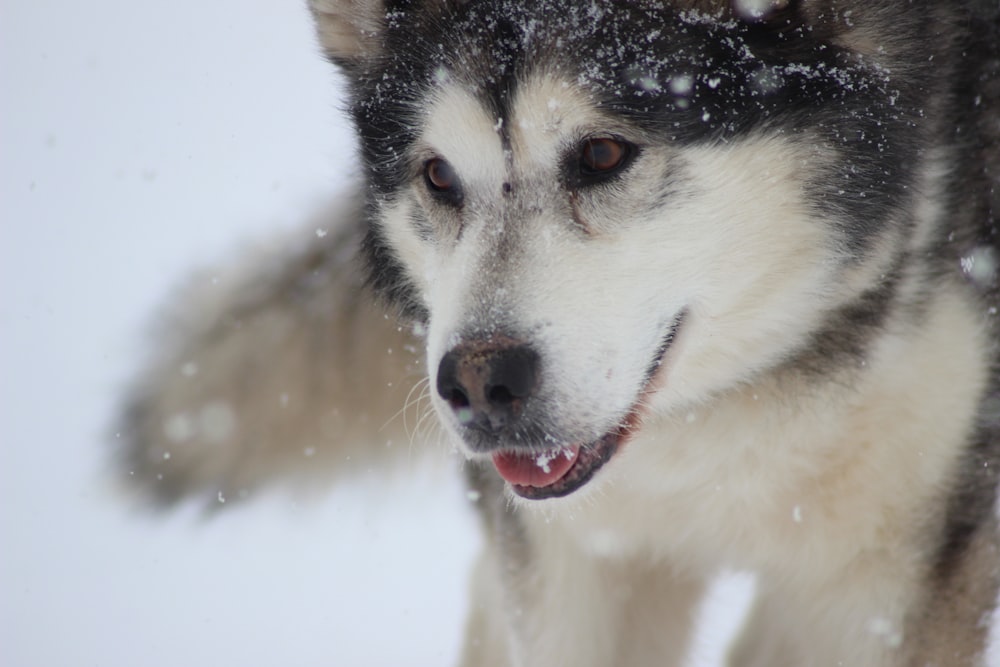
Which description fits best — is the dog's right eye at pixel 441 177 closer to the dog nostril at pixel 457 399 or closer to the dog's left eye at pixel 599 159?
the dog's left eye at pixel 599 159

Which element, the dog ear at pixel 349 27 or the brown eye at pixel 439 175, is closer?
the brown eye at pixel 439 175

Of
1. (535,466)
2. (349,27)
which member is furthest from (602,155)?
(349,27)

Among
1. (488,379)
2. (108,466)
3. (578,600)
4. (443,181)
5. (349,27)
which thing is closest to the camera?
(488,379)

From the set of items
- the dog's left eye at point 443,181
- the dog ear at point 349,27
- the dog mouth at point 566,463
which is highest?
the dog ear at point 349,27

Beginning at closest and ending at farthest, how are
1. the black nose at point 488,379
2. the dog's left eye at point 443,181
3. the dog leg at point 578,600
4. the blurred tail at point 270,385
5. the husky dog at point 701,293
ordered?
1. the black nose at point 488,379
2. the husky dog at point 701,293
3. the dog's left eye at point 443,181
4. the dog leg at point 578,600
5. the blurred tail at point 270,385

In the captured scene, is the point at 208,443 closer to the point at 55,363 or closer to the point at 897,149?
the point at 55,363

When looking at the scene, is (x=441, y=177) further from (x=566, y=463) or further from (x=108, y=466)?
(x=108, y=466)

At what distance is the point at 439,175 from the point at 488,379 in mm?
530

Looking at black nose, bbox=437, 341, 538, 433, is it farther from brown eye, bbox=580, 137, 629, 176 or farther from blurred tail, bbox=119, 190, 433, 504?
blurred tail, bbox=119, 190, 433, 504

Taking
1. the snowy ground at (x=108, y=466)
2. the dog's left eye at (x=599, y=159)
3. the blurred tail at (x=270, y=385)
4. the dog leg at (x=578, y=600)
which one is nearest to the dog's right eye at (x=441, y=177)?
the dog's left eye at (x=599, y=159)

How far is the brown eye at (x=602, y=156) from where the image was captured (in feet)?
6.33

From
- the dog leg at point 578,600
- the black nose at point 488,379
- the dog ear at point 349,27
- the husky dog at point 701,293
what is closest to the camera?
the black nose at point 488,379

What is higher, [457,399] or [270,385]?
[457,399]

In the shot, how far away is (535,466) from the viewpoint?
2.00 meters
